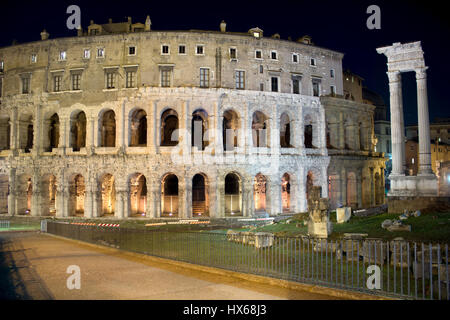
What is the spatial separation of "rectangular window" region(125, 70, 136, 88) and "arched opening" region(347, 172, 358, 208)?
25.2 meters

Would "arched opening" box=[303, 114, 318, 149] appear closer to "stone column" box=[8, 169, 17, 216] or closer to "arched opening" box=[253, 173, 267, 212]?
"arched opening" box=[253, 173, 267, 212]

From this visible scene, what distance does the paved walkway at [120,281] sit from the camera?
913 centimetres

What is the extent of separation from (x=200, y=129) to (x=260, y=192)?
9034 millimetres

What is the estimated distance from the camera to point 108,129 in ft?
123

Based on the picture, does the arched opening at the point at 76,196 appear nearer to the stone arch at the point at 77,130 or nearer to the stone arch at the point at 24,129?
the stone arch at the point at 77,130

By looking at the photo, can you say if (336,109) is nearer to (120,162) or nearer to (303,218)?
(303,218)

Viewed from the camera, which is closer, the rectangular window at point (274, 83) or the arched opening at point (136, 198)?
the arched opening at point (136, 198)

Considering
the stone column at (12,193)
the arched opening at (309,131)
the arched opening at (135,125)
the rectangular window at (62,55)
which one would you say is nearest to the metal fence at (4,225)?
the stone column at (12,193)

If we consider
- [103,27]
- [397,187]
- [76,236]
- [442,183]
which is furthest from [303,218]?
[103,27]

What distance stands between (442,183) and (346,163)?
9.51 meters

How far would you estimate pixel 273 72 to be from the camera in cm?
3434

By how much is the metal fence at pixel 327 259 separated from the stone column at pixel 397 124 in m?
10.8

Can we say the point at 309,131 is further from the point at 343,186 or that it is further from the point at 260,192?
the point at 260,192
